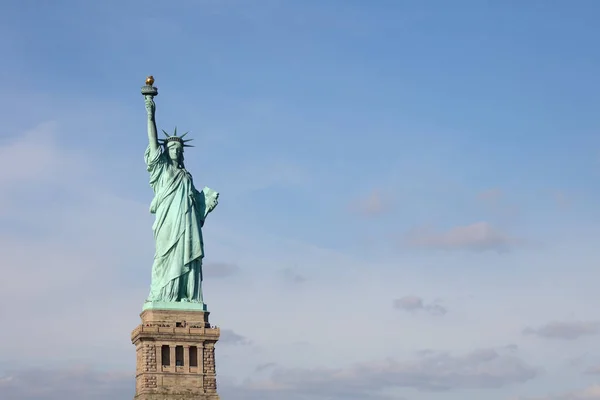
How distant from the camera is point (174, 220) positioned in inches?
4540

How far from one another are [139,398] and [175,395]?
1.87 metres

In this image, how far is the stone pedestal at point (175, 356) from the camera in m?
113

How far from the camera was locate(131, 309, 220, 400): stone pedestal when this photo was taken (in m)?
113

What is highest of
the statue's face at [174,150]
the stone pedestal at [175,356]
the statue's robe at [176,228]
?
the statue's face at [174,150]

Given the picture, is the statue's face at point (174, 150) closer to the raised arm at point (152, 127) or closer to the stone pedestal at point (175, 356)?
the raised arm at point (152, 127)

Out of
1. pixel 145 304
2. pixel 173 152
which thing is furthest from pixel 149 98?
pixel 145 304

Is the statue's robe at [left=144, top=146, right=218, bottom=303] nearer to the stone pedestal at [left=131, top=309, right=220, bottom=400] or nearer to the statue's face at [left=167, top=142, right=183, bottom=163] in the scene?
the statue's face at [left=167, top=142, right=183, bottom=163]

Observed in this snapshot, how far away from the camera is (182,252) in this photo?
376ft

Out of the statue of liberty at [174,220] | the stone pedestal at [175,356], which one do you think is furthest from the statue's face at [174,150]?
the stone pedestal at [175,356]

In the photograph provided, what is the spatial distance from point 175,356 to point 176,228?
21.4 ft

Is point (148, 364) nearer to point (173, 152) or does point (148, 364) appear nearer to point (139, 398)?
point (139, 398)

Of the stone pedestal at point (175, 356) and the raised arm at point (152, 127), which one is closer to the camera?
the stone pedestal at point (175, 356)

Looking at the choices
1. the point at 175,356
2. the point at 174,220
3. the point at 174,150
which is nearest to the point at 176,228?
the point at 174,220

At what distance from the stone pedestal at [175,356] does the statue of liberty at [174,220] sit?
2.58ft
